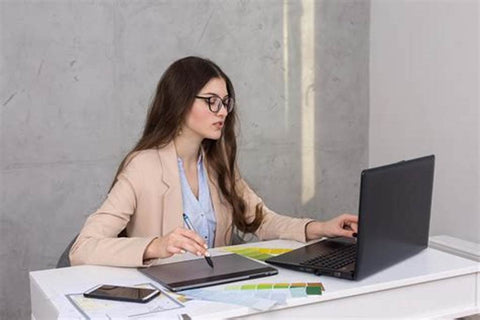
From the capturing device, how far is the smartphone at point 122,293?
1.63m

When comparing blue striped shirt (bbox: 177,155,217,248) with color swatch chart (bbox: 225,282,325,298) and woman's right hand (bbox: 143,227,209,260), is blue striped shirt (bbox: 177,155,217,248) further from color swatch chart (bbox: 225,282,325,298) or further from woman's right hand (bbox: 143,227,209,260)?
color swatch chart (bbox: 225,282,325,298)

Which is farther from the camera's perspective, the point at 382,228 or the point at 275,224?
the point at 275,224

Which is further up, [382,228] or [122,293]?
[382,228]

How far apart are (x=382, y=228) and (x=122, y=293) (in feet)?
2.33

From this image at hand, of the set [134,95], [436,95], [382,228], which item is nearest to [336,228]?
[382,228]

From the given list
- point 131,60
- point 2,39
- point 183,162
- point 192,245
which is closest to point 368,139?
point 131,60

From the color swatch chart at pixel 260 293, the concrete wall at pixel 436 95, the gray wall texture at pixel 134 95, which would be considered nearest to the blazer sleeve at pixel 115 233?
the color swatch chart at pixel 260 293

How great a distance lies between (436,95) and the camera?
334 centimetres

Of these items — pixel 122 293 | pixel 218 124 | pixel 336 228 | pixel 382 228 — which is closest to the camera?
pixel 122 293

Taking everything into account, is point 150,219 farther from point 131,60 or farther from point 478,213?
point 478,213

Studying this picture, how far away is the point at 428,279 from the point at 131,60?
79.2 inches

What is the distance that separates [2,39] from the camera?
305 cm

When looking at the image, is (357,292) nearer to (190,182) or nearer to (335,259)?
(335,259)

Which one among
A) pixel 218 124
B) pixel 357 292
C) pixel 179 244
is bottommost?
pixel 357 292
